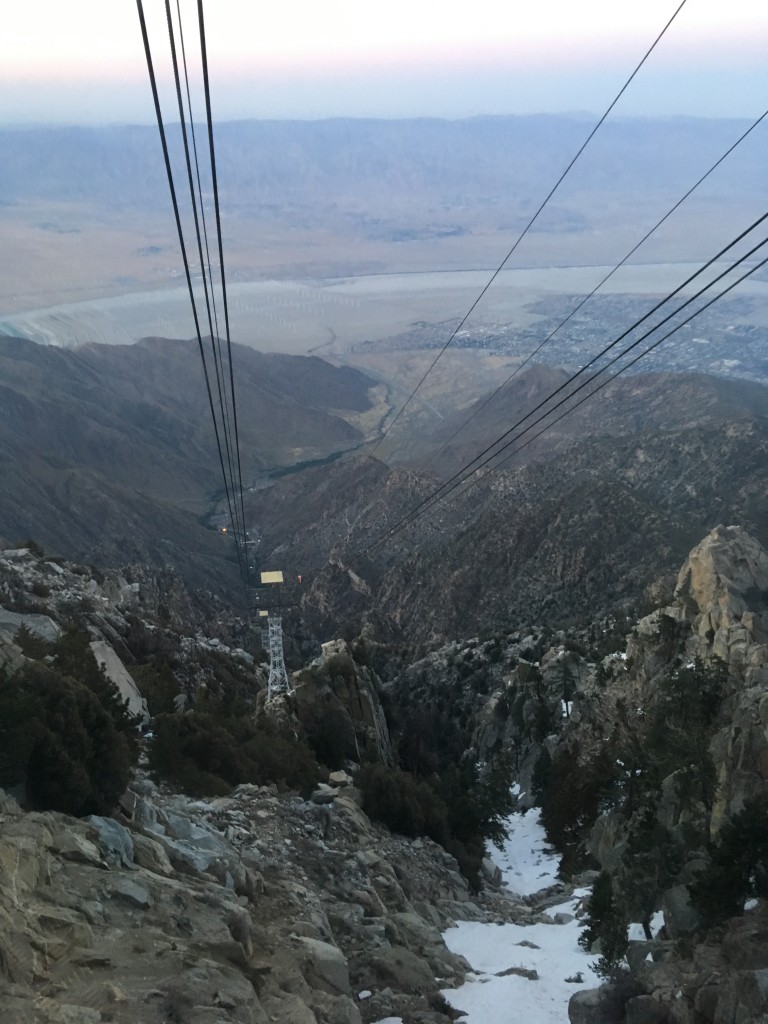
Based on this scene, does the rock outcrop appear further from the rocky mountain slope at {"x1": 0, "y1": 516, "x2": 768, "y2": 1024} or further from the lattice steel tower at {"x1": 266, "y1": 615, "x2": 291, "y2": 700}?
the lattice steel tower at {"x1": 266, "y1": 615, "x2": 291, "y2": 700}

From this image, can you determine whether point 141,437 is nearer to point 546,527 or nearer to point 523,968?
point 546,527

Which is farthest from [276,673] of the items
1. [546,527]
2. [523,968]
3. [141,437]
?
[141,437]

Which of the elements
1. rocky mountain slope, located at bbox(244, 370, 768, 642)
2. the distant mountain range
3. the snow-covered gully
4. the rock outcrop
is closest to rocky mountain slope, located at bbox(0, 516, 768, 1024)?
the rock outcrop

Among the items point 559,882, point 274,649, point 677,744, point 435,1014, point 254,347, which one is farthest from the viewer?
point 254,347

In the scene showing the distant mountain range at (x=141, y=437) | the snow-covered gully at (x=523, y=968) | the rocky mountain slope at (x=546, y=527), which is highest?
the distant mountain range at (x=141, y=437)

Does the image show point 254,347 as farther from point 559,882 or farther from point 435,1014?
point 435,1014

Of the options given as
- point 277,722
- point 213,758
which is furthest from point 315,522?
point 213,758

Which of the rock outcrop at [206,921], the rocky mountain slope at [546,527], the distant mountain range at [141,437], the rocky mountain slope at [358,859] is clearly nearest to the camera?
the rock outcrop at [206,921]

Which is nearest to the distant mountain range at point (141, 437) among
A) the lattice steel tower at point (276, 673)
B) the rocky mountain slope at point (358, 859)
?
the lattice steel tower at point (276, 673)

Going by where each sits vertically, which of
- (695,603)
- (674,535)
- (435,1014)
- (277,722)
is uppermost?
(674,535)

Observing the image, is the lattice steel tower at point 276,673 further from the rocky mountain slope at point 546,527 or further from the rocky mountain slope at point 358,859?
the rocky mountain slope at point 546,527

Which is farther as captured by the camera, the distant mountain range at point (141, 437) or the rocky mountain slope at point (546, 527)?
the distant mountain range at point (141, 437)
